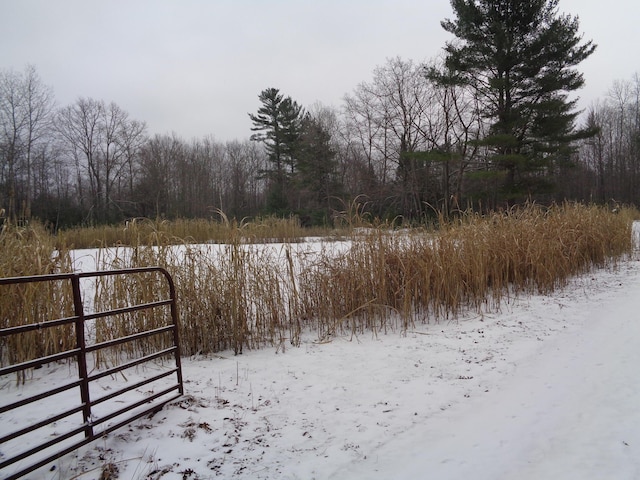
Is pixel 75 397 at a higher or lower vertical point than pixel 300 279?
lower

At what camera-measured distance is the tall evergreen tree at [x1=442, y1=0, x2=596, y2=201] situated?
16.7m

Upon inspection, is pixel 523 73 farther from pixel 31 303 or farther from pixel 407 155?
pixel 31 303

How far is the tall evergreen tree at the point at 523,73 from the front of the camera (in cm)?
1669

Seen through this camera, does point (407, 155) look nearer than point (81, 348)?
No

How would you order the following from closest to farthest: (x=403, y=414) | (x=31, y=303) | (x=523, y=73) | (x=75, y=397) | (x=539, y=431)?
(x=539, y=431), (x=403, y=414), (x=75, y=397), (x=31, y=303), (x=523, y=73)

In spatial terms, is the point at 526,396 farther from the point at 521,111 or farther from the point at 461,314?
the point at 521,111

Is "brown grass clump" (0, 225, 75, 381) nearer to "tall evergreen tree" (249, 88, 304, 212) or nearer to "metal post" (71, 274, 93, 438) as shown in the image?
A: "metal post" (71, 274, 93, 438)

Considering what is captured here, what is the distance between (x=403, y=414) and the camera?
8.69ft

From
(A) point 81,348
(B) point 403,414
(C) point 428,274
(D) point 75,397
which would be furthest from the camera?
(C) point 428,274

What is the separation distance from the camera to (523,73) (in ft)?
56.2

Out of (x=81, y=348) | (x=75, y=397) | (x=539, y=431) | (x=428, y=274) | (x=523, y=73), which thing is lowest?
(x=539, y=431)

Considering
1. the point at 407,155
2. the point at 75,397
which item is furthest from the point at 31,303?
the point at 407,155

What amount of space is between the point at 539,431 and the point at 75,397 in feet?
11.3

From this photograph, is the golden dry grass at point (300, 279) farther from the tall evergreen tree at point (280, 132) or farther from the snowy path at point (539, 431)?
the tall evergreen tree at point (280, 132)
